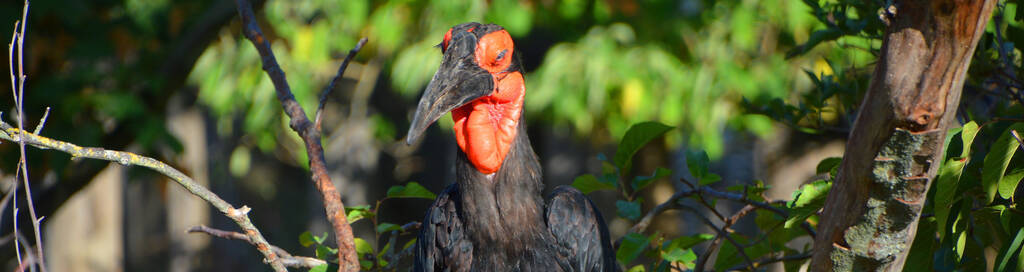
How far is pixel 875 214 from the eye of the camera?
1583mm

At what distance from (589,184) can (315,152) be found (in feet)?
2.79

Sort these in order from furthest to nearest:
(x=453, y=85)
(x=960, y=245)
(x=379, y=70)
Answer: (x=379, y=70) < (x=453, y=85) < (x=960, y=245)

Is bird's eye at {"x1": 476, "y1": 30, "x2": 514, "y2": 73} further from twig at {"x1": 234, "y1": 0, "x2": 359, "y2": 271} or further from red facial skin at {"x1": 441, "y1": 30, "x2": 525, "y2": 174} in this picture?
twig at {"x1": 234, "y1": 0, "x2": 359, "y2": 271}

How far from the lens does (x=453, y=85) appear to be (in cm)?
220

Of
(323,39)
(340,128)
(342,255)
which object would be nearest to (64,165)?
(323,39)

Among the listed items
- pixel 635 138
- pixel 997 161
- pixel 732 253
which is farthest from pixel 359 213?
pixel 997 161

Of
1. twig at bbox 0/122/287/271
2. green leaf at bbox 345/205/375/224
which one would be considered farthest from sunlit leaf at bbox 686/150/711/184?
twig at bbox 0/122/287/271

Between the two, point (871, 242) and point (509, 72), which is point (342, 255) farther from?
point (871, 242)

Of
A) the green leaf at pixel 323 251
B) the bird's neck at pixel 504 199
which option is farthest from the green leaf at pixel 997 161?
the green leaf at pixel 323 251

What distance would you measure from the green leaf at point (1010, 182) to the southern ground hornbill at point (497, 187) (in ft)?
3.41

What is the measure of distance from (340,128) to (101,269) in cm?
230

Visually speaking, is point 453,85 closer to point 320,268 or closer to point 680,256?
point 320,268

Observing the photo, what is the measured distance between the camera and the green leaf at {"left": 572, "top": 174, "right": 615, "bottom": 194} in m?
2.56

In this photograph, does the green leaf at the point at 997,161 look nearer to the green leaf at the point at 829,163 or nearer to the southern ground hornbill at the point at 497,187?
the green leaf at the point at 829,163
